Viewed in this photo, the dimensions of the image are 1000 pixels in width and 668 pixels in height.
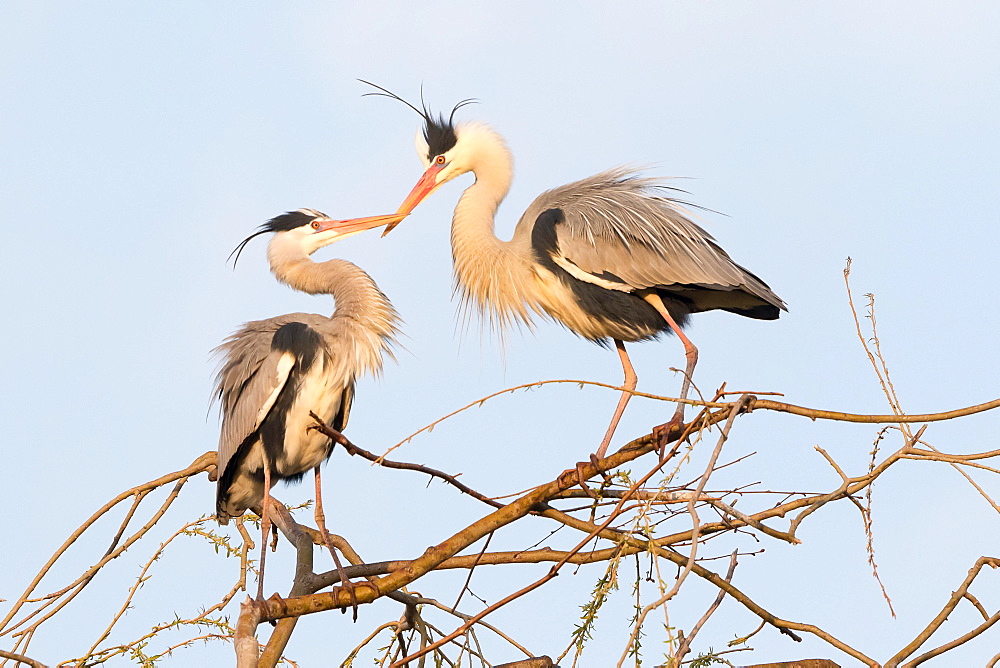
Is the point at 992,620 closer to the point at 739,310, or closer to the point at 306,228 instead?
the point at 739,310

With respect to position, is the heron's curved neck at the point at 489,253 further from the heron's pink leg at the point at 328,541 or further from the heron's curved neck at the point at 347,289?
the heron's pink leg at the point at 328,541

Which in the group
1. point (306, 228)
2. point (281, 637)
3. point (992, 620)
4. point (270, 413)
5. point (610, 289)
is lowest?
point (992, 620)

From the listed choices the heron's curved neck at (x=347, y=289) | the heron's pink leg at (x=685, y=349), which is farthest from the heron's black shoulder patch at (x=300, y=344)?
the heron's pink leg at (x=685, y=349)

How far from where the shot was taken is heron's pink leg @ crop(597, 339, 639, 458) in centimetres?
512

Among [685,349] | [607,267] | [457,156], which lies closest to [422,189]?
[457,156]

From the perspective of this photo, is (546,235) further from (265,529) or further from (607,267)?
(265,529)

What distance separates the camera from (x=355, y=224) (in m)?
6.20

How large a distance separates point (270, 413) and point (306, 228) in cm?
144

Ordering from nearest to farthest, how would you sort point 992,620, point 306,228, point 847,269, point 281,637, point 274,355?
1. point 992,620
2. point 847,269
3. point 281,637
4. point 274,355
5. point 306,228

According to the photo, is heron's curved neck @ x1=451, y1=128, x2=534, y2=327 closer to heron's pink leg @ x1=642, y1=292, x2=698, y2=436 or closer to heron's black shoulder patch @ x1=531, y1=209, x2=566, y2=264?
heron's black shoulder patch @ x1=531, y1=209, x2=566, y2=264

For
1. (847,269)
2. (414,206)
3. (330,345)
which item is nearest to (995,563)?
(847,269)

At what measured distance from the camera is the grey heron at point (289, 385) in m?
5.06

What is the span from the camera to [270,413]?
5.10 m

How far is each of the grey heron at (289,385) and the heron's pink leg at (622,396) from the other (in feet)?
3.72
